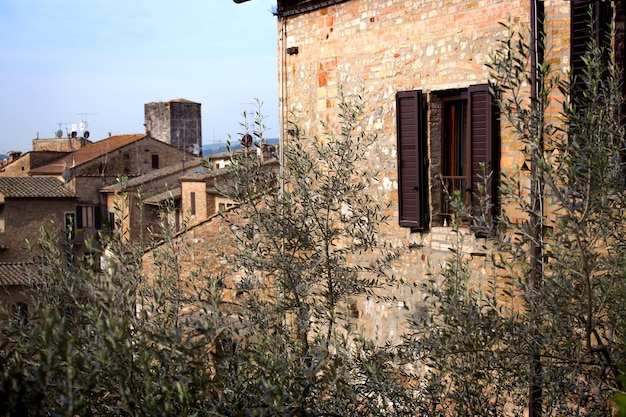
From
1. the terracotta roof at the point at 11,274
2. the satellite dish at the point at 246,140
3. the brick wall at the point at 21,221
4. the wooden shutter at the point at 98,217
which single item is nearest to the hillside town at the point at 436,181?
the satellite dish at the point at 246,140

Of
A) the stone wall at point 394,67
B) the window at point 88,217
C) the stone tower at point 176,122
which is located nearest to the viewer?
the stone wall at point 394,67

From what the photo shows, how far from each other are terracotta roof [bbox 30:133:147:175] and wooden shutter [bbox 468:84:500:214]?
1210 inches

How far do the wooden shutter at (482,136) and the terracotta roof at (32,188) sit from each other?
2712cm

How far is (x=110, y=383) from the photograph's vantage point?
4.06 metres

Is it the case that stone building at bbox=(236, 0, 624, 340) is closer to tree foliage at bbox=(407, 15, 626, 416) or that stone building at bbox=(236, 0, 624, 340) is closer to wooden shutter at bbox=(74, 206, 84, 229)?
tree foliage at bbox=(407, 15, 626, 416)

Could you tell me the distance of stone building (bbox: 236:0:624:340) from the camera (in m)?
7.41

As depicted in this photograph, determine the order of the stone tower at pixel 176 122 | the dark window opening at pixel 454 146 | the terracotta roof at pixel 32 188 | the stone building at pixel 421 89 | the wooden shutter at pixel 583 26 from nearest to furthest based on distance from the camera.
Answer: the wooden shutter at pixel 583 26
the stone building at pixel 421 89
the dark window opening at pixel 454 146
the terracotta roof at pixel 32 188
the stone tower at pixel 176 122

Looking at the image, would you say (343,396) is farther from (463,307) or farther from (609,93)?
(609,93)

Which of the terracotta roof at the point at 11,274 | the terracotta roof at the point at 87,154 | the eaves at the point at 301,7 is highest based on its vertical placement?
the eaves at the point at 301,7

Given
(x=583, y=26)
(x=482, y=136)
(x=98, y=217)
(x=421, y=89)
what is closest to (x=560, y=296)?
(x=482, y=136)

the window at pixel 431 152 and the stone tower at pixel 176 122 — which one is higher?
the stone tower at pixel 176 122

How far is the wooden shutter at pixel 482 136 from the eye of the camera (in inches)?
295

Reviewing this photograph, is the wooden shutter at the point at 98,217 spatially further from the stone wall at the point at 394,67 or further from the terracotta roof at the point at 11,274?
the stone wall at the point at 394,67

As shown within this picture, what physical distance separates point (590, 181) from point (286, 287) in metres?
3.36
